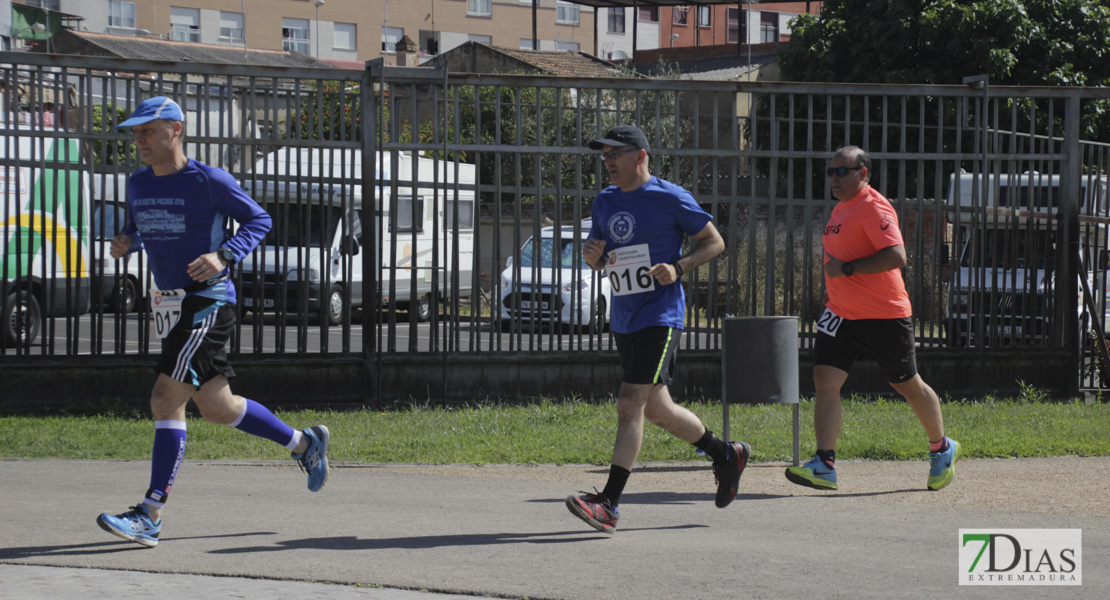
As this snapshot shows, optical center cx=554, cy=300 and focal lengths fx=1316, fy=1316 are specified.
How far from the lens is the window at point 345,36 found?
209 feet

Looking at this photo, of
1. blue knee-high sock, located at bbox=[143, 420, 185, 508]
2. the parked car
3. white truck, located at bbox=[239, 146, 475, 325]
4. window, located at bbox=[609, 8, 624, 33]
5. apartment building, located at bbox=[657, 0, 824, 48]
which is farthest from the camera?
apartment building, located at bbox=[657, 0, 824, 48]

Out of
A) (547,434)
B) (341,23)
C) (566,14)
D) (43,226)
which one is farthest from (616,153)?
(566,14)

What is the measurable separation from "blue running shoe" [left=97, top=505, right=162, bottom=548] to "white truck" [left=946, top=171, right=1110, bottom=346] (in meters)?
7.48

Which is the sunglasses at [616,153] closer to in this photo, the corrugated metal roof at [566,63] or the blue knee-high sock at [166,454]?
the blue knee-high sock at [166,454]

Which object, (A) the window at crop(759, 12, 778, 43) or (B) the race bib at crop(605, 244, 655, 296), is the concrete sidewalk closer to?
(B) the race bib at crop(605, 244, 655, 296)

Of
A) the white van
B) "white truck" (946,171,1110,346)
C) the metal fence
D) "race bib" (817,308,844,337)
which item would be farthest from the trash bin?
the white van

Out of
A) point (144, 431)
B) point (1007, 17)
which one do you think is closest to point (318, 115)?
point (144, 431)

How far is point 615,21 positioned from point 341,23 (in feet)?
58.6

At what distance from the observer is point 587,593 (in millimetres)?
4676

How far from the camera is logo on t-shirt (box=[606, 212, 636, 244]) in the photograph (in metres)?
6.03

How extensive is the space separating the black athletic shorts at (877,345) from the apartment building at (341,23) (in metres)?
50.1

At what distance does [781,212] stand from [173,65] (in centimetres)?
486

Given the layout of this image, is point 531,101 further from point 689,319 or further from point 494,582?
point 494,582

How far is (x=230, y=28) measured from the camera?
6059cm
